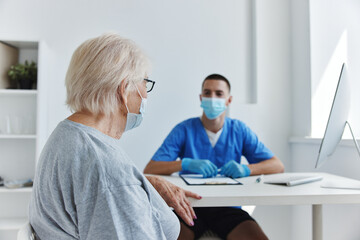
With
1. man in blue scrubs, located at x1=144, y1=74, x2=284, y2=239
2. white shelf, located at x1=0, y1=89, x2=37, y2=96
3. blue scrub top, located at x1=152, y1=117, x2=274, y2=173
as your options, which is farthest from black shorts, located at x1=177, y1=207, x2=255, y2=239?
white shelf, located at x1=0, y1=89, x2=37, y2=96

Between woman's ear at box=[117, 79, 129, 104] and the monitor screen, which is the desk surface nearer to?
the monitor screen

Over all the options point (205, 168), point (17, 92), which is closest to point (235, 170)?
point (205, 168)

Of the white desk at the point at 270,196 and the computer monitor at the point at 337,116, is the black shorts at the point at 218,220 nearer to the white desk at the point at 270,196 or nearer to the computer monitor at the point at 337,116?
the white desk at the point at 270,196

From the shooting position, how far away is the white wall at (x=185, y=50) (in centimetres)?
247

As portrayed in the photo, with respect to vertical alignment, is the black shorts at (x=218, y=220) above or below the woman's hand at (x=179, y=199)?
below

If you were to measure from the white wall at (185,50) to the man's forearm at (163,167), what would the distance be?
0.69 m

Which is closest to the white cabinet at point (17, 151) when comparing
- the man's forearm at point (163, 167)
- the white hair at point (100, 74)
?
the man's forearm at point (163, 167)

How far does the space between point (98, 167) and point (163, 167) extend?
1.12 m

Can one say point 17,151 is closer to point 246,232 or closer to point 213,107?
point 213,107

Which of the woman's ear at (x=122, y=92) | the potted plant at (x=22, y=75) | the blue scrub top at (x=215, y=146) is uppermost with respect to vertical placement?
the potted plant at (x=22, y=75)

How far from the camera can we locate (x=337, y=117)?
4.08ft

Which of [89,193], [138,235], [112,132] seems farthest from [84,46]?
[138,235]

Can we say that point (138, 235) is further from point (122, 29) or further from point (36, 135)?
point (122, 29)

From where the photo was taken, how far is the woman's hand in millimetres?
1093
